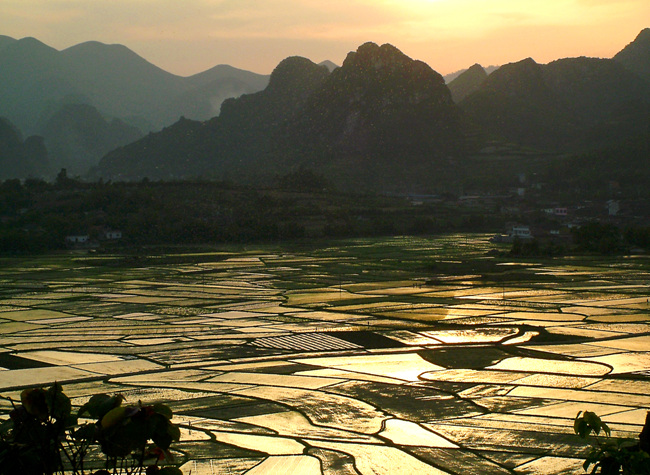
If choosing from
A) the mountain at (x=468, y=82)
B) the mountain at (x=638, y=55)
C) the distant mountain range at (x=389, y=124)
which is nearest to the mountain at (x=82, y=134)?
the distant mountain range at (x=389, y=124)

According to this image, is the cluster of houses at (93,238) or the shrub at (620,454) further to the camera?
the cluster of houses at (93,238)

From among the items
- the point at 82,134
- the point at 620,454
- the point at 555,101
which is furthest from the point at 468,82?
the point at 620,454

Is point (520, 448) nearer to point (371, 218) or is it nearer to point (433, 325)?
point (433, 325)

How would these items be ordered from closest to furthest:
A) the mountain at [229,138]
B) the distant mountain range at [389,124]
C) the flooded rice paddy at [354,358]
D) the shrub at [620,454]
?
the shrub at [620,454] → the flooded rice paddy at [354,358] → the distant mountain range at [389,124] → the mountain at [229,138]

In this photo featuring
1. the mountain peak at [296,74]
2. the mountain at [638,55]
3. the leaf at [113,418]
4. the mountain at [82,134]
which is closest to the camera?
the leaf at [113,418]

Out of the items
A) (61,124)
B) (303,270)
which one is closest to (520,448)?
(303,270)

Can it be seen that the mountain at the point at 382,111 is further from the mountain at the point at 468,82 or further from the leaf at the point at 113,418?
the leaf at the point at 113,418

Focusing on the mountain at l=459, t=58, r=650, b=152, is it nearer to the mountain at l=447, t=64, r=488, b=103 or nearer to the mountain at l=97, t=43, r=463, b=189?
the mountain at l=97, t=43, r=463, b=189
